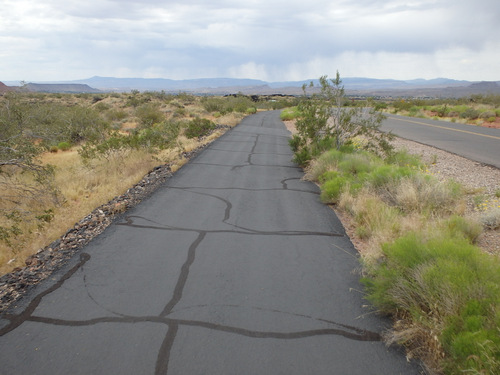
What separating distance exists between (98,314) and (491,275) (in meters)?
4.16

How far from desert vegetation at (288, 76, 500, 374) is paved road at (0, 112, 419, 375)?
0.28m

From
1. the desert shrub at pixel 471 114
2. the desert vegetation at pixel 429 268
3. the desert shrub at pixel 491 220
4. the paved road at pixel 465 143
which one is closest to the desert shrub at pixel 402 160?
the paved road at pixel 465 143

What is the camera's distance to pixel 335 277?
183 inches

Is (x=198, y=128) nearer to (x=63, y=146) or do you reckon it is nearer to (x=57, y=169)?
(x=63, y=146)

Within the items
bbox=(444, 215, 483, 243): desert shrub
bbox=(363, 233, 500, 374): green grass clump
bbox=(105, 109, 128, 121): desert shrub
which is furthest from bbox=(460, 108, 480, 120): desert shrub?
bbox=(105, 109, 128, 121): desert shrub

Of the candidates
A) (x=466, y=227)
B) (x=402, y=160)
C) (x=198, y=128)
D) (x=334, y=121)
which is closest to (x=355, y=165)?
(x=402, y=160)

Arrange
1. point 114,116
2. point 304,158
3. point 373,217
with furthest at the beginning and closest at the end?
1. point 114,116
2. point 304,158
3. point 373,217

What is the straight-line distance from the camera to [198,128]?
21.4 meters

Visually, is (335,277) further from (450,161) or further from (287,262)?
(450,161)

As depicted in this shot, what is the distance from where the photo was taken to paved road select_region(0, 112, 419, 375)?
3.14 metres

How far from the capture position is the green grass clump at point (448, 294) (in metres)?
2.77

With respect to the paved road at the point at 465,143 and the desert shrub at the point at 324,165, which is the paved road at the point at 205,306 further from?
the paved road at the point at 465,143

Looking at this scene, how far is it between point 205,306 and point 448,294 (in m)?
2.55

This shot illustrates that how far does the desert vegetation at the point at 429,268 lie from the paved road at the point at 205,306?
0.28 meters
